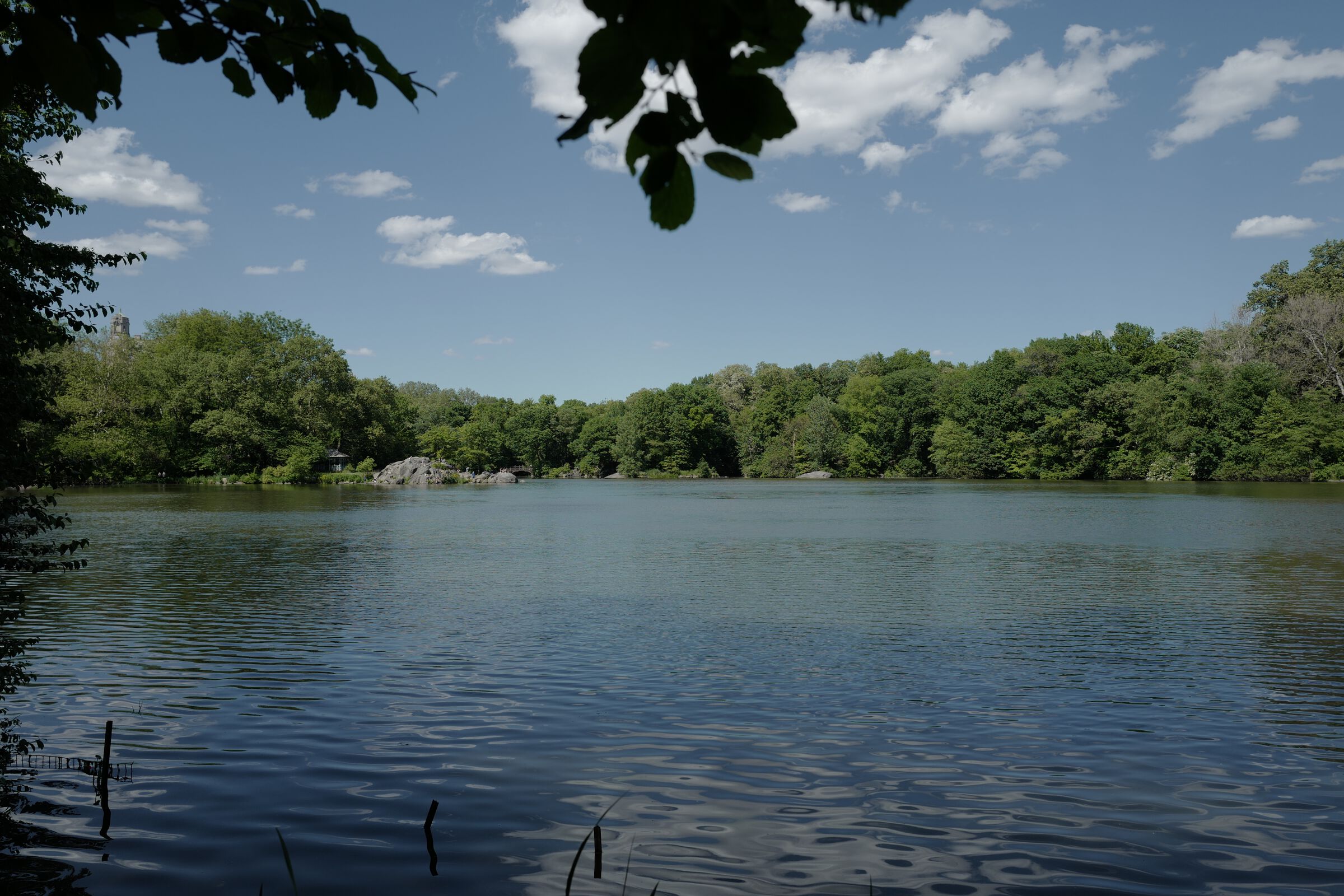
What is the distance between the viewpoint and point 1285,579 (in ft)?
62.4

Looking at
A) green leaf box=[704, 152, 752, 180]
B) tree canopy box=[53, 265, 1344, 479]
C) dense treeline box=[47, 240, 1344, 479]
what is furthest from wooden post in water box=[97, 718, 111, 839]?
dense treeline box=[47, 240, 1344, 479]

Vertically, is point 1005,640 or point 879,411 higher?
point 879,411

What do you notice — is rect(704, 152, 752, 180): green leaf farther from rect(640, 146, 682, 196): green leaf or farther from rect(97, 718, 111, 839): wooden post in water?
rect(97, 718, 111, 839): wooden post in water

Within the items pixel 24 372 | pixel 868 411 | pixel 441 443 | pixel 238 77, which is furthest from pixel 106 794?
pixel 868 411

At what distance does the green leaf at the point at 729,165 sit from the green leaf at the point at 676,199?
7 cm

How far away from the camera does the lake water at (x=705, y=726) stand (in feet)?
19.2

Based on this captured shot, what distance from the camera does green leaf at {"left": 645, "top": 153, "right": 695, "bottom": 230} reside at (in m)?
2.08

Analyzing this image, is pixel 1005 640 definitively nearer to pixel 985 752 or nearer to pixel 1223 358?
pixel 985 752

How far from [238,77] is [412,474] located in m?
93.5

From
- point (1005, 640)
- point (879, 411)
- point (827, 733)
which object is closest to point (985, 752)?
point (827, 733)

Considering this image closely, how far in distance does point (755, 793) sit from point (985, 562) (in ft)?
58.1

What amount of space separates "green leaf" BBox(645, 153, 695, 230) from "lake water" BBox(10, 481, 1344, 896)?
4.64 m

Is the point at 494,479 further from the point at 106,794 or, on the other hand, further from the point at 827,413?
the point at 106,794

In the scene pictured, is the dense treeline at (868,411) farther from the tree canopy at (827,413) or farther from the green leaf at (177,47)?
the green leaf at (177,47)
